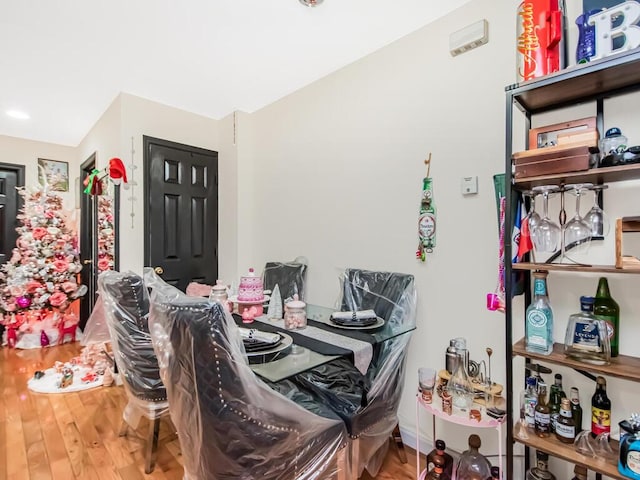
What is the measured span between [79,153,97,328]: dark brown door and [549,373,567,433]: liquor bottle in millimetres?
4194

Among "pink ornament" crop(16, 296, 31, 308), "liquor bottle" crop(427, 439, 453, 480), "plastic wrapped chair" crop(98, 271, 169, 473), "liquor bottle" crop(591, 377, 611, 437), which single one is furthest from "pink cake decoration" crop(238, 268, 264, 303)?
"pink ornament" crop(16, 296, 31, 308)

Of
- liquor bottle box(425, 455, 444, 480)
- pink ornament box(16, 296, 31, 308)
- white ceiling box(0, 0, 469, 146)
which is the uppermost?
white ceiling box(0, 0, 469, 146)

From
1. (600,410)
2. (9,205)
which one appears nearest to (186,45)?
(600,410)

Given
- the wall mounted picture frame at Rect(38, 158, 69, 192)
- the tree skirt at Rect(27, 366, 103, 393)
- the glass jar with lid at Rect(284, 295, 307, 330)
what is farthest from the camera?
the wall mounted picture frame at Rect(38, 158, 69, 192)

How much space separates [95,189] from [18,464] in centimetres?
241

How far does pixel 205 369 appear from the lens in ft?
3.34

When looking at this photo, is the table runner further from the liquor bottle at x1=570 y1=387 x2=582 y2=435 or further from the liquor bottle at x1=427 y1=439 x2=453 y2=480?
the liquor bottle at x1=570 y1=387 x2=582 y2=435

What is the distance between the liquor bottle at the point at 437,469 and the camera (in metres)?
1.59

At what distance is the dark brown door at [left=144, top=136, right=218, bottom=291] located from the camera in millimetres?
3080

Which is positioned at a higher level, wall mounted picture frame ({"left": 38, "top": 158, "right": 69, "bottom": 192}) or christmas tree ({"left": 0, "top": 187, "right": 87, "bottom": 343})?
wall mounted picture frame ({"left": 38, "top": 158, "right": 69, "bottom": 192})

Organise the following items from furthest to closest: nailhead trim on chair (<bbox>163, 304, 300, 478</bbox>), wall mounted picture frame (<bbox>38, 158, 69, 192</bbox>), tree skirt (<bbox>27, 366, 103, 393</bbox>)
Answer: wall mounted picture frame (<bbox>38, 158, 69, 192</bbox>) < tree skirt (<bbox>27, 366, 103, 393</bbox>) < nailhead trim on chair (<bbox>163, 304, 300, 478</bbox>)

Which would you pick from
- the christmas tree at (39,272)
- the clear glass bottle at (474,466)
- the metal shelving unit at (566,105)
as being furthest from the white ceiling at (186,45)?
the clear glass bottle at (474,466)

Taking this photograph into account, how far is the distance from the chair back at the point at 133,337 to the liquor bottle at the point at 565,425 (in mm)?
1825

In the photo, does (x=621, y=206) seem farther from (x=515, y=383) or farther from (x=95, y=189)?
(x=95, y=189)
